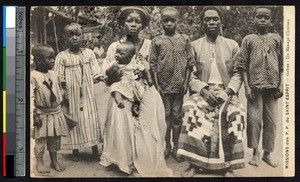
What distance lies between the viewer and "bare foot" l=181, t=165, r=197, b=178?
1371 mm

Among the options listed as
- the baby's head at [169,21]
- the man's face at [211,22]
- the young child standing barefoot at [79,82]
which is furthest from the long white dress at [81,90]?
the man's face at [211,22]

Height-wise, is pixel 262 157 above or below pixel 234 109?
below

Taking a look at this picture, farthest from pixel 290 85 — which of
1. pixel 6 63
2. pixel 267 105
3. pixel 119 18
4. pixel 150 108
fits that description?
pixel 6 63

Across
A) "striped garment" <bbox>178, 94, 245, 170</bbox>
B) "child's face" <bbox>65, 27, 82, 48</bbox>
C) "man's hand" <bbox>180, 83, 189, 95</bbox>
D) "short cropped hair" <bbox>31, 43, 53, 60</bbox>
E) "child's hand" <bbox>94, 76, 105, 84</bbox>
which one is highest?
"child's face" <bbox>65, 27, 82, 48</bbox>

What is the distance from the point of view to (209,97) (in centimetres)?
137

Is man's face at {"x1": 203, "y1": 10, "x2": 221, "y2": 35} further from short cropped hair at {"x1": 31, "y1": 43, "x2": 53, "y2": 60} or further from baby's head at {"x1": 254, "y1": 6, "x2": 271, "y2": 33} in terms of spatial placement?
short cropped hair at {"x1": 31, "y1": 43, "x2": 53, "y2": 60}

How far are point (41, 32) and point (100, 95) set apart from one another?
26 centimetres

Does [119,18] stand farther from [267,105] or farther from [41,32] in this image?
[267,105]

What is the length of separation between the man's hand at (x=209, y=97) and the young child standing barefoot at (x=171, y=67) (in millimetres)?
55

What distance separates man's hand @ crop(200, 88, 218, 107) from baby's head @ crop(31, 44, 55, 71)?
466mm

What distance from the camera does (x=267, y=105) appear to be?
137 centimetres

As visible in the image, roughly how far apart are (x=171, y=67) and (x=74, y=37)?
307 mm

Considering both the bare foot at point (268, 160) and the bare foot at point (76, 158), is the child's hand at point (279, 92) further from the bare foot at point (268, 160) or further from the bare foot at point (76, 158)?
the bare foot at point (76, 158)

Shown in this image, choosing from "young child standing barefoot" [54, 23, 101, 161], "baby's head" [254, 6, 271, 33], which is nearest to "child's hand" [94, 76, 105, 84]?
"young child standing barefoot" [54, 23, 101, 161]
